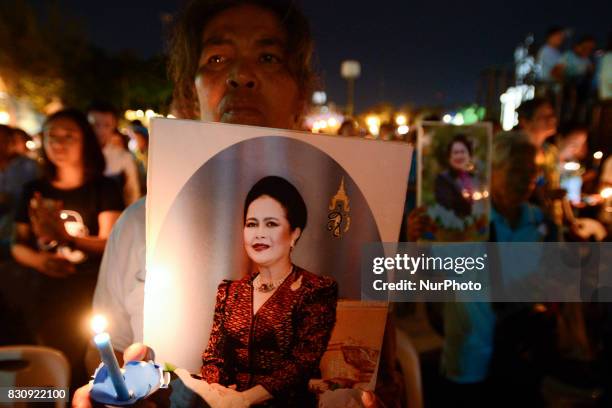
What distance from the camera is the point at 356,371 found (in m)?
0.88

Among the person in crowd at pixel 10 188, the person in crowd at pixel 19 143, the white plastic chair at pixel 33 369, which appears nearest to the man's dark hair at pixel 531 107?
the white plastic chair at pixel 33 369

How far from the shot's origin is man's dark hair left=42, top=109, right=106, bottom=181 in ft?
8.17

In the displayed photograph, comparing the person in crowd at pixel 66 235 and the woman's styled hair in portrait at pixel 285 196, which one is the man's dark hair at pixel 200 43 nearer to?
the woman's styled hair in portrait at pixel 285 196

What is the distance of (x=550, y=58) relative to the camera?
606 cm

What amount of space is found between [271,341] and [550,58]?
6.52 metres

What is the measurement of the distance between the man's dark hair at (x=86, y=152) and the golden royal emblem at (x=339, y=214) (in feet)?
6.45

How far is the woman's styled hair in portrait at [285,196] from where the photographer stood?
0.85 meters

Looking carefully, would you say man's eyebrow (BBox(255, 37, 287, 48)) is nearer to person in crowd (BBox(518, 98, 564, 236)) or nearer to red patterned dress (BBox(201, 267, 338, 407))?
red patterned dress (BBox(201, 267, 338, 407))

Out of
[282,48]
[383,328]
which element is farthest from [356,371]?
[282,48]

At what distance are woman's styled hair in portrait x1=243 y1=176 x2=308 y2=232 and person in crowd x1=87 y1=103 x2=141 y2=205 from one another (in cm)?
288

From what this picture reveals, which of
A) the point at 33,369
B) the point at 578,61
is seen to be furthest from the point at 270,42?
the point at 578,61

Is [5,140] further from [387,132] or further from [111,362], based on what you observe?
[387,132]

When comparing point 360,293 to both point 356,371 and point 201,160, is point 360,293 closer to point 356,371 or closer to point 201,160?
point 356,371

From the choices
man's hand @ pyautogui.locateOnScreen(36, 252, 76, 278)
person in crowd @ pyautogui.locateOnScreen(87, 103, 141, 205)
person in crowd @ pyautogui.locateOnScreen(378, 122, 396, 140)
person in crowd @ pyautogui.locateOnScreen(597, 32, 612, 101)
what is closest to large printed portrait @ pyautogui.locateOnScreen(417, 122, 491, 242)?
man's hand @ pyautogui.locateOnScreen(36, 252, 76, 278)
